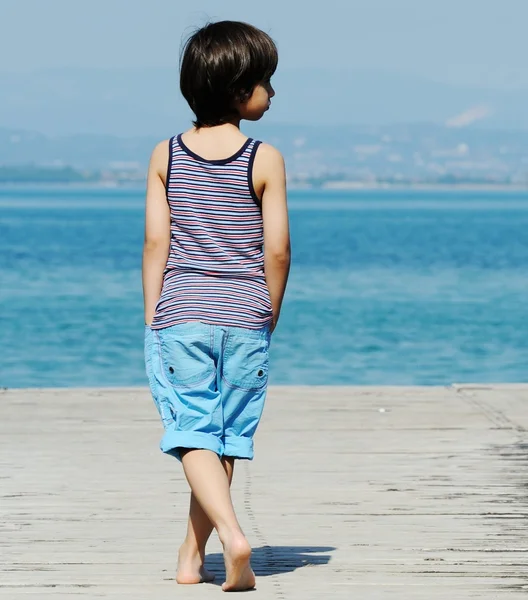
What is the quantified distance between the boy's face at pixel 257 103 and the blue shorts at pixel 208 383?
0.69 metres

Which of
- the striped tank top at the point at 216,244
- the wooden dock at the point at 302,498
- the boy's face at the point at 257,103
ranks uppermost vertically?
the boy's face at the point at 257,103

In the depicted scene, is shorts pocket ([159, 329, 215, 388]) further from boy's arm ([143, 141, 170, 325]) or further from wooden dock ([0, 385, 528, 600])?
wooden dock ([0, 385, 528, 600])

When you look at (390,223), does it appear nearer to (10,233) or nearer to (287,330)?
(10,233)

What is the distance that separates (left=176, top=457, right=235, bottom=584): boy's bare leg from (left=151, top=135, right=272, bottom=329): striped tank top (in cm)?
50

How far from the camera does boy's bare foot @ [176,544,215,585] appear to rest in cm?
476

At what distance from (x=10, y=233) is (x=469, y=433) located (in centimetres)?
8414

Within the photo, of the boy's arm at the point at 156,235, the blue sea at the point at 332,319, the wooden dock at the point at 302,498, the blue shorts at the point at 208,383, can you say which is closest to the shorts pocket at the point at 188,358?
the blue shorts at the point at 208,383

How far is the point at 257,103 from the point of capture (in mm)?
4660

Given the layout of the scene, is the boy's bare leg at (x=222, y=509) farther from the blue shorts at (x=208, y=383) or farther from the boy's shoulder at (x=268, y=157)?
the boy's shoulder at (x=268, y=157)

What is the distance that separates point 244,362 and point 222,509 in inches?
18.5

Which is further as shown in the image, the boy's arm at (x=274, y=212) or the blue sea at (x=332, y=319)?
the blue sea at (x=332, y=319)

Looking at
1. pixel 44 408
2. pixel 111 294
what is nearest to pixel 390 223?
pixel 111 294

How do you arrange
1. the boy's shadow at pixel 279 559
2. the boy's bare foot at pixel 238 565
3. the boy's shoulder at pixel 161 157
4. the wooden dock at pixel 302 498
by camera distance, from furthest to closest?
the boy's shadow at pixel 279 559
the wooden dock at pixel 302 498
the boy's shoulder at pixel 161 157
the boy's bare foot at pixel 238 565

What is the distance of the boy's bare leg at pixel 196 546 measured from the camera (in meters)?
4.71
